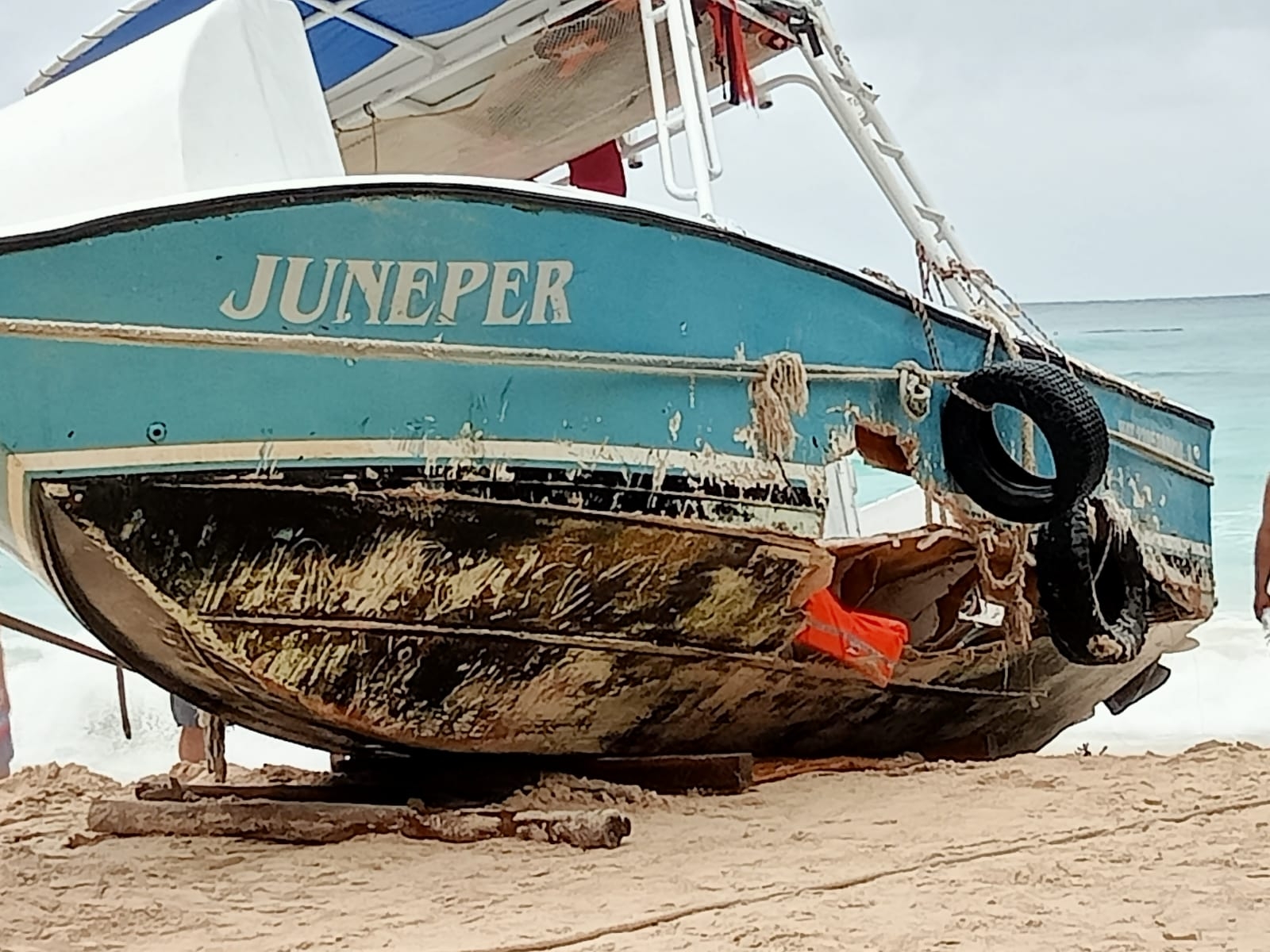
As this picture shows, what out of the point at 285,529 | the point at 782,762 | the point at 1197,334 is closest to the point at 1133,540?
the point at 782,762

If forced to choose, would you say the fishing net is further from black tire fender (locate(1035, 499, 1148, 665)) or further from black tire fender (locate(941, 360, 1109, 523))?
black tire fender (locate(1035, 499, 1148, 665))

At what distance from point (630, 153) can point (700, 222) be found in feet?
9.57

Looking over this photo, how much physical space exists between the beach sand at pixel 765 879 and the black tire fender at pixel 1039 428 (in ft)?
2.51

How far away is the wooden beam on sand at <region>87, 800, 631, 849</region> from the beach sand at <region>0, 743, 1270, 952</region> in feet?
0.14

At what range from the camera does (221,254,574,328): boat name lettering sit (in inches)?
126

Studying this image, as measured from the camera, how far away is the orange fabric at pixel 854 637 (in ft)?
14.5

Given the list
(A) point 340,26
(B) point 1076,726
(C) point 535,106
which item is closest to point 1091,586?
(C) point 535,106

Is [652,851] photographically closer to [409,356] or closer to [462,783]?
[462,783]

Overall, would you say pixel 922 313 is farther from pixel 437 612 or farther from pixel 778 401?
pixel 437 612

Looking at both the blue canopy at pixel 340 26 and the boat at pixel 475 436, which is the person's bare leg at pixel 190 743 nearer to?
the blue canopy at pixel 340 26

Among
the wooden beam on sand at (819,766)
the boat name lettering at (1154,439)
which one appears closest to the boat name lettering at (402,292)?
the wooden beam on sand at (819,766)

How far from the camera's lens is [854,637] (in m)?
4.52

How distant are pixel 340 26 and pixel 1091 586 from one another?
3.20 metres

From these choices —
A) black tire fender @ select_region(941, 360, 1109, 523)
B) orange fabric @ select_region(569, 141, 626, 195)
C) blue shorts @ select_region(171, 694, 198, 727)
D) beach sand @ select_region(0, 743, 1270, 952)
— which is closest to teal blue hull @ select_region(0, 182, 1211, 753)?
black tire fender @ select_region(941, 360, 1109, 523)
